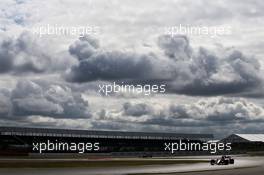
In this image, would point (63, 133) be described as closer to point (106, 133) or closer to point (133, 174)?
point (106, 133)

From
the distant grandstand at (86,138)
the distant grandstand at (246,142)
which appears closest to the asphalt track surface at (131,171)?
the distant grandstand at (86,138)

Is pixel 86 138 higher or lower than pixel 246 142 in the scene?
higher

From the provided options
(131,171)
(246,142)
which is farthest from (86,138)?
(246,142)

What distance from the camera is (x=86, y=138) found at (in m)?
119

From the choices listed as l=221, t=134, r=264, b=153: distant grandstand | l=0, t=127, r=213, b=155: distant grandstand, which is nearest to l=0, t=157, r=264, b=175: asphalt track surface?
l=0, t=127, r=213, b=155: distant grandstand

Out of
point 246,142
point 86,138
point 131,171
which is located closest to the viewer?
point 131,171

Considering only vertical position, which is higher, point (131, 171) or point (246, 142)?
point (131, 171)

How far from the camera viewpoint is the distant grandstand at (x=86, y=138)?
10456 cm

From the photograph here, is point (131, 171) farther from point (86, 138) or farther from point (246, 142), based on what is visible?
point (246, 142)

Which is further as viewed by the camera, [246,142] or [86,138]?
[246,142]

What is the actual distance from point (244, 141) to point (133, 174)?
144 meters

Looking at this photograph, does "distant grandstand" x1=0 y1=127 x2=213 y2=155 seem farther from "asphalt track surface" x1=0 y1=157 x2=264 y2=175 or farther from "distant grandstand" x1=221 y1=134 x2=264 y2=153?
"asphalt track surface" x1=0 y1=157 x2=264 y2=175

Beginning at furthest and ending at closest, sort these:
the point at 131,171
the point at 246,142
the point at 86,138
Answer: the point at 246,142 → the point at 86,138 → the point at 131,171

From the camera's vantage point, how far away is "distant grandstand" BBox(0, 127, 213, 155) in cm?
10456
